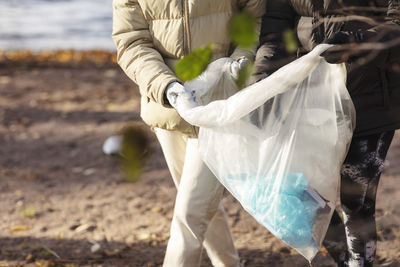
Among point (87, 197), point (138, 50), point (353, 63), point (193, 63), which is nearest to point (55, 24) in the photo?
point (87, 197)

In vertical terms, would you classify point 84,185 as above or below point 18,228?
below

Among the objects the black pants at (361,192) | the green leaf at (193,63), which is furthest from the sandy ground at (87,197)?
the green leaf at (193,63)

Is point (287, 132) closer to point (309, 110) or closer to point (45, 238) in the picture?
point (309, 110)

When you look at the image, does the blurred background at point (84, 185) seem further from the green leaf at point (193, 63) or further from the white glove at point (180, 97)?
the green leaf at point (193, 63)

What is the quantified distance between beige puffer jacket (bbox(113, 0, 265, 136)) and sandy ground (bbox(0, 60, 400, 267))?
1.14 metres

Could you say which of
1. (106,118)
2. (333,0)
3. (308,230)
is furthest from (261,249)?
(106,118)

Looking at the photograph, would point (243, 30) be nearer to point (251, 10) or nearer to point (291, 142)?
point (291, 142)

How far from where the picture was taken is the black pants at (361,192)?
249cm

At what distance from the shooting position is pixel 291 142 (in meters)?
A: 2.41

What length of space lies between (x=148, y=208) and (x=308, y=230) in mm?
2090

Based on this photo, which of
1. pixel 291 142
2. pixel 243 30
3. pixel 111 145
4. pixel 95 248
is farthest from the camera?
pixel 111 145

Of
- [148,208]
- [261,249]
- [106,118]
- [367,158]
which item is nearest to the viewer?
[367,158]

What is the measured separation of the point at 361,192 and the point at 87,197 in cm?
251

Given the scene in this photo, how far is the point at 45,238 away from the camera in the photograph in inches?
153
